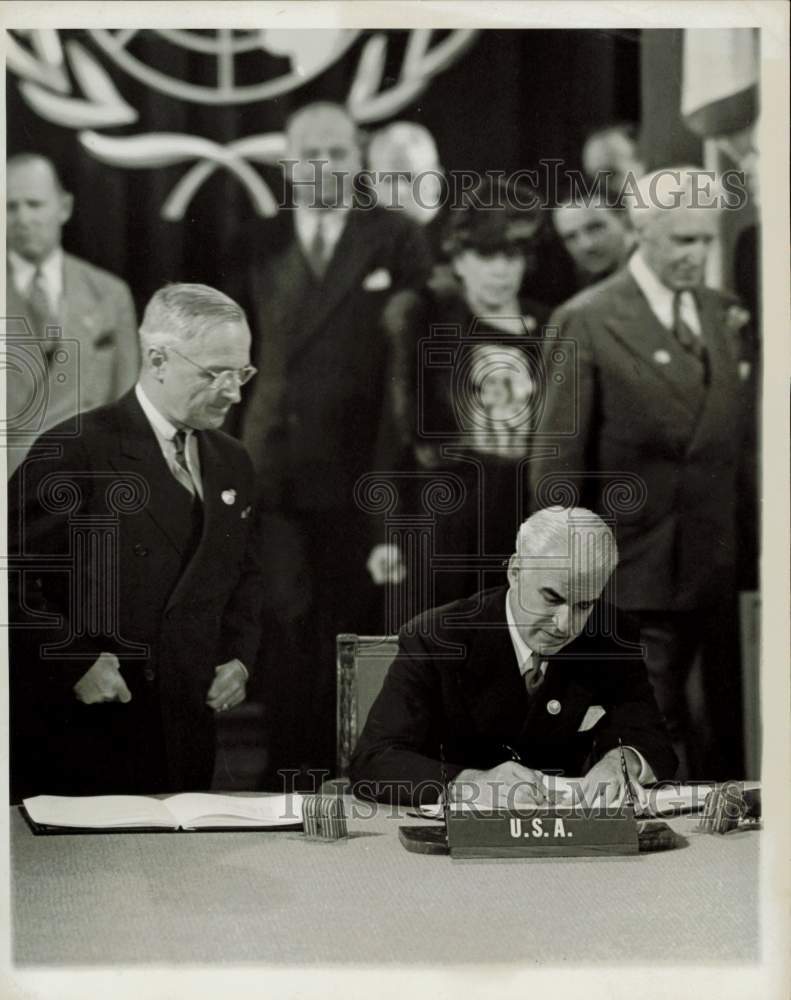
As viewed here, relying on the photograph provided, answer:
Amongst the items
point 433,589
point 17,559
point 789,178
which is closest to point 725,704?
point 433,589

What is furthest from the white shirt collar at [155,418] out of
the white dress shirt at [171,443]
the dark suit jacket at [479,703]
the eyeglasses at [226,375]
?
the dark suit jacket at [479,703]

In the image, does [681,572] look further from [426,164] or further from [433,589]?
[426,164]

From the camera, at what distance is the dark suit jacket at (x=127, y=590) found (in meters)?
2.74

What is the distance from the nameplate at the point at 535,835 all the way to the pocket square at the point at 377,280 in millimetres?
988

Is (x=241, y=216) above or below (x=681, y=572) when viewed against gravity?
above

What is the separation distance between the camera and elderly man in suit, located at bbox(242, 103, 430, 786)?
2738 mm

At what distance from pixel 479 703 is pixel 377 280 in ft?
2.73

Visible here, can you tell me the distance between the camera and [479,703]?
2775 millimetres

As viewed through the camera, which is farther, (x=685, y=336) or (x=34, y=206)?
(x=685, y=336)

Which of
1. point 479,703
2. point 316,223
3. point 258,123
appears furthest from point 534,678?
point 258,123

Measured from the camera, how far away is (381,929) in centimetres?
244

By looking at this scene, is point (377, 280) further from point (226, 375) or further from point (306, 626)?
point (306, 626)

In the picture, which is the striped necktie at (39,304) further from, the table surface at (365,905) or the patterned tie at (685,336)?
the patterned tie at (685,336)

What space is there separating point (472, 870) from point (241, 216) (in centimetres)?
127
